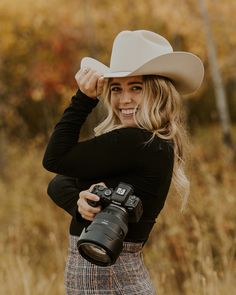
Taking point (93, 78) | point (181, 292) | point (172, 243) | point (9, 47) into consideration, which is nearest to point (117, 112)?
point (93, 78)

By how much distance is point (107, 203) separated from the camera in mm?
1894

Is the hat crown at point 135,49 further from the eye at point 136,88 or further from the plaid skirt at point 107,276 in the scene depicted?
the plaid skirt at point 107,276

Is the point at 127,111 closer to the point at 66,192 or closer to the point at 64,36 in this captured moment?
the point at 66,192

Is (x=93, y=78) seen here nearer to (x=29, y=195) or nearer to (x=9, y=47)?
(x=29, y=195)

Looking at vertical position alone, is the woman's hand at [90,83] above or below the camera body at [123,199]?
above

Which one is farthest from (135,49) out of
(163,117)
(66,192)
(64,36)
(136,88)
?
(64,36)

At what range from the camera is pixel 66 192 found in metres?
2.18

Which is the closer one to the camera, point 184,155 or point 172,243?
point 184,155

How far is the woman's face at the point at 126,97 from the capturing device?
7.08ft

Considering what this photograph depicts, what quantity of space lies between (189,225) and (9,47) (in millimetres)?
7678

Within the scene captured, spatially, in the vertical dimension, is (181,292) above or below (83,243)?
below

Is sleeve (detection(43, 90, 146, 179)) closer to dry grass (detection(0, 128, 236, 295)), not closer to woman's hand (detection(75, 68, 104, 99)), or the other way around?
woman's hand (detection(75, 68, 104, 99))

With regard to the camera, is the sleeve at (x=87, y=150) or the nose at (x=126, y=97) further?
the nose at (x=126, y=97)

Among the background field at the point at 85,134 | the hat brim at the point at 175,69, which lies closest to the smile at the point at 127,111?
the hat brim at the point at 175,69
